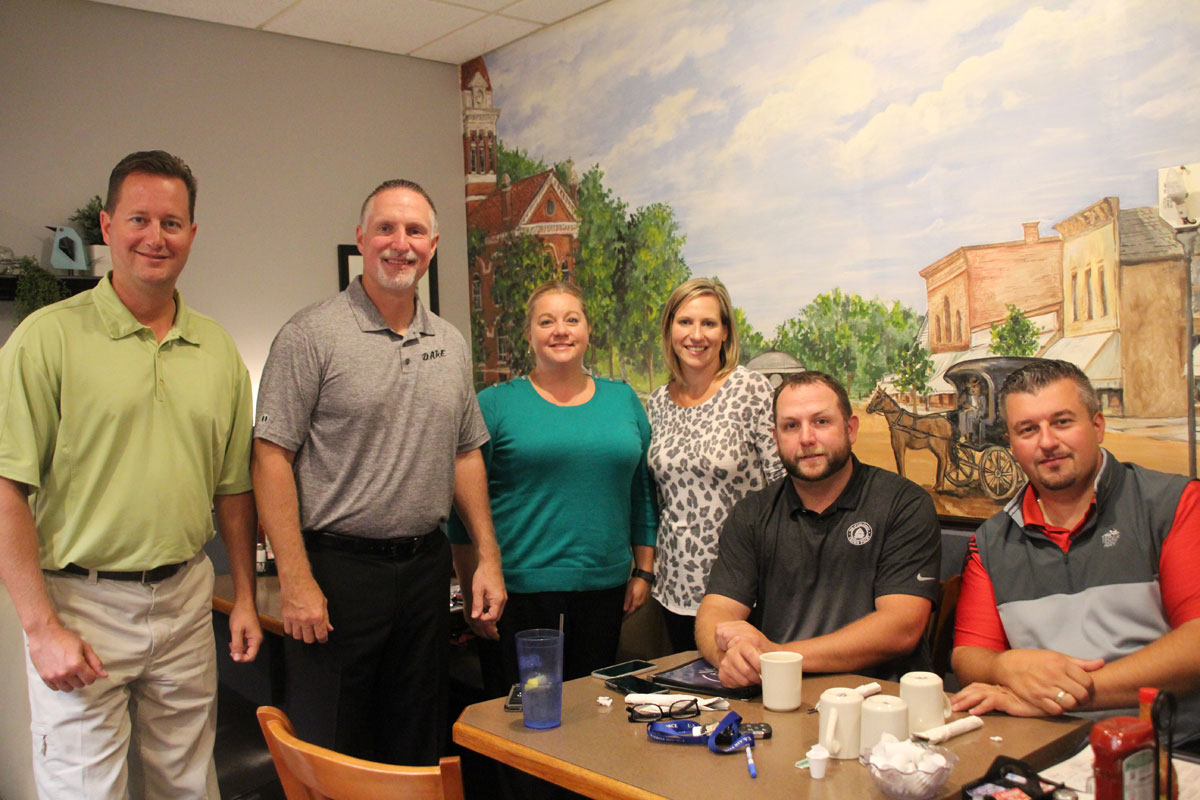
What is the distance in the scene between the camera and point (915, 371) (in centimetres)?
325

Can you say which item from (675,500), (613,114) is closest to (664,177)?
(613,114)

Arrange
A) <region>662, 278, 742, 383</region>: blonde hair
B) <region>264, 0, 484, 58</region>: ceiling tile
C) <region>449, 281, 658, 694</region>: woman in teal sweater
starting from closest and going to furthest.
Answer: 1. <region>449, 281, 658, 694</region>: woman in teal sweater
2. <region>662, 278, 742, 383</region>: blonde hair
3. <region>264, 0, 484, 58</region>: ceiling tile

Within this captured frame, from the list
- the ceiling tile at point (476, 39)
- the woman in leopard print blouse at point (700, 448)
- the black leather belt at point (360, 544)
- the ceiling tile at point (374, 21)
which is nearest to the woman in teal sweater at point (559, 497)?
the woman in leopard print blouse at point (700, 448)

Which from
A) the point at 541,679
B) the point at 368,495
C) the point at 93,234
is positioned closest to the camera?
the point at 541,679

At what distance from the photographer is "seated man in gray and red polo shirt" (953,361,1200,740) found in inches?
72.3

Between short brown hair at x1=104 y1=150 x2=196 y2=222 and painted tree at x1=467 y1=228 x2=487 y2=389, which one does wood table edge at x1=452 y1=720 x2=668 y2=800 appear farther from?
painted tree at x1=467 y1=228 x2=487 y2=389

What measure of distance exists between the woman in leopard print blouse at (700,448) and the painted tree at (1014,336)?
32.9 inches

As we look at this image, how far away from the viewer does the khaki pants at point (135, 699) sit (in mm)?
1924

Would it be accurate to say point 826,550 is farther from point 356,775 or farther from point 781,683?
point 356,775

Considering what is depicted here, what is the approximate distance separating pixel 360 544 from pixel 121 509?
19.7 inches

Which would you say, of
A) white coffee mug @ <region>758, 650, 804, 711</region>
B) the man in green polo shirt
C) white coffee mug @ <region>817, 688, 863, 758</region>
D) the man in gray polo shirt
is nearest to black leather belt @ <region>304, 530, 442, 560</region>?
the man in gray polo shirt

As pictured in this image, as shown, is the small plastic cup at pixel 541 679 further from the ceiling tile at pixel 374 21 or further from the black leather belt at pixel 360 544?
the ceiling tile at pixel 374 21

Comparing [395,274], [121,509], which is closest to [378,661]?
[121,509]

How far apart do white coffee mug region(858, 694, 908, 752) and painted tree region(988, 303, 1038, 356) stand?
1.84 m
